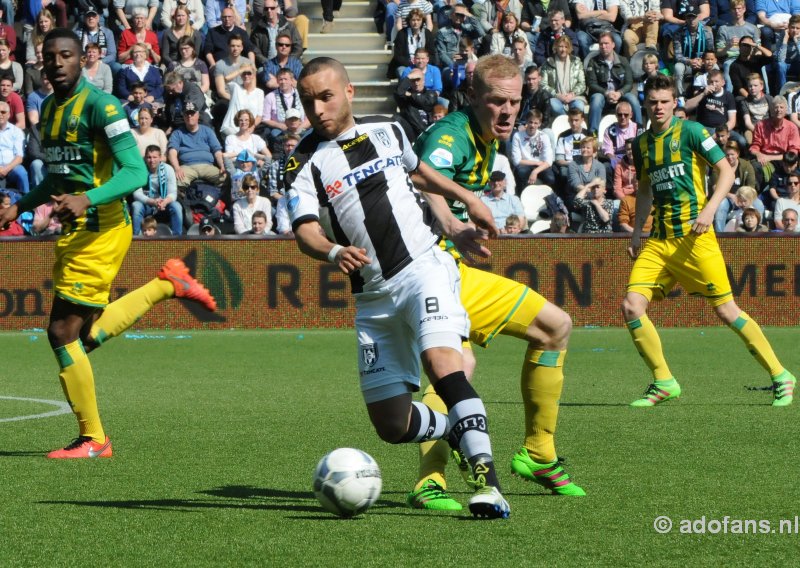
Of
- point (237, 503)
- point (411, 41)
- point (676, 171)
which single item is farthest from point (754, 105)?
point (237, 503)

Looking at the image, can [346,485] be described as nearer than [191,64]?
Yes

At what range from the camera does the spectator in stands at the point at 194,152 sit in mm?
19328

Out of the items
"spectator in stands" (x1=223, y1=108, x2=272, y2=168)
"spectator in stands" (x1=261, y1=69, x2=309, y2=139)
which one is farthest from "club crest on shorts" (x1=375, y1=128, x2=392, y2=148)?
"spectator in stands" (x1=261, y1=69, x2=309, y2=139)

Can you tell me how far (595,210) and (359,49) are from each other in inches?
270

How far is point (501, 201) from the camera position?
1872 cm

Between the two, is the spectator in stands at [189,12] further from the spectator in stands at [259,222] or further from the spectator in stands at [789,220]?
the spectator in stands at [789,220]

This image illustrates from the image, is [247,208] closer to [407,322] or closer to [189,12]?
[189,12]

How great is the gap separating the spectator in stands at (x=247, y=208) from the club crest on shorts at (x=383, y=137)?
41.8ft

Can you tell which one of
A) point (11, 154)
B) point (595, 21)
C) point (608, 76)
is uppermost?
point (595, 21)

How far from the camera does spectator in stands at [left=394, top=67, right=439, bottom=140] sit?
20703mm

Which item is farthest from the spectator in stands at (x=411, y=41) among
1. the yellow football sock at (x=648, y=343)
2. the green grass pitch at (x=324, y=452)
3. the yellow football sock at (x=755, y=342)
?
the yellow football sock at (x=755, y=342)

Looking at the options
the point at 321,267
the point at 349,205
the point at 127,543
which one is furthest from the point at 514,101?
the point at 321,267

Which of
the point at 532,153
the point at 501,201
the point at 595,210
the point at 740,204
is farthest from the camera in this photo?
the point at 532,153

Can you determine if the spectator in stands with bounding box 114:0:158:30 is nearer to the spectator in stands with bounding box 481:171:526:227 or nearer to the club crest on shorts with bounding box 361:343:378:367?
the spectator in stands with bounding box 481:171:526:227
